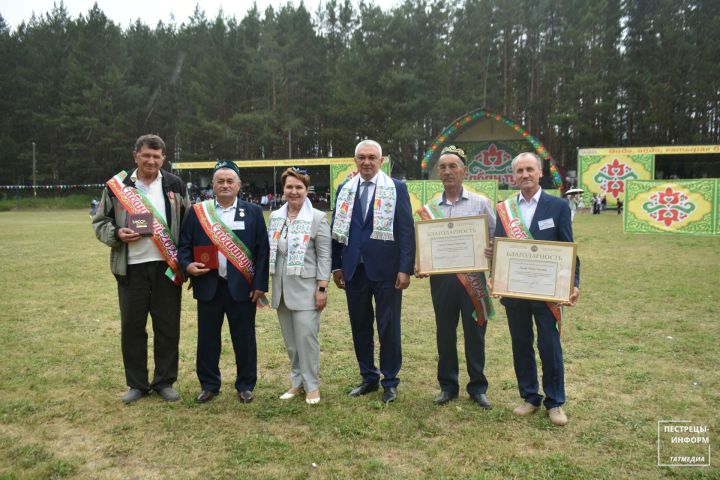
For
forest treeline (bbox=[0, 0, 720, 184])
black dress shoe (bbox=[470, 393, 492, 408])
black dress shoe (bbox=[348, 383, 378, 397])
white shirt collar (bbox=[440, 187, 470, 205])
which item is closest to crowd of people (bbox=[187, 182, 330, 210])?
forest treeline (bbox=[0, 0, 720, 184])

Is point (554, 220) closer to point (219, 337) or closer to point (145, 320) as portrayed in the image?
point (219, 337)

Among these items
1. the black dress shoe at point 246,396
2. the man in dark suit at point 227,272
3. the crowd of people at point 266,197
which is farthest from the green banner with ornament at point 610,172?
the black dress shoe at point 246,396

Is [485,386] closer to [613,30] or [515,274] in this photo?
[515,274]

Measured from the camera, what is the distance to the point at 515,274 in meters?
3.54

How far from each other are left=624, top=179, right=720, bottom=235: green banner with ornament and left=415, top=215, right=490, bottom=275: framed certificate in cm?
1343

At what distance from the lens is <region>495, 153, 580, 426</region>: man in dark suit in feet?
11.7

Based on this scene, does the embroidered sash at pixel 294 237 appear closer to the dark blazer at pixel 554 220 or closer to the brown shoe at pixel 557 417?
the dark blazer at pixel 554 220

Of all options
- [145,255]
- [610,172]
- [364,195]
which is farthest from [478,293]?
[610,172]

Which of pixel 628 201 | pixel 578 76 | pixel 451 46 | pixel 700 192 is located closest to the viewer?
pixel 700 192

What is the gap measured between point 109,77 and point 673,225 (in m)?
40.6

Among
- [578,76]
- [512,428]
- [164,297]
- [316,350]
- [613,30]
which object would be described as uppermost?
[613,30]

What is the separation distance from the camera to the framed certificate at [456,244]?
12.1 ft

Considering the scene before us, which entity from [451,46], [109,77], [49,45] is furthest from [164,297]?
[49,45]

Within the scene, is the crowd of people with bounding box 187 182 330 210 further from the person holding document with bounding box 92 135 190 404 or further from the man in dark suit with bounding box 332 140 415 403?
the man in dark suit with bounding box 332 140 415 403
